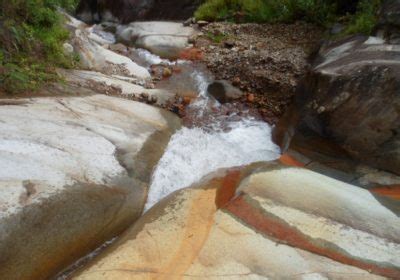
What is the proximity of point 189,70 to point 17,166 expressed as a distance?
213 inches

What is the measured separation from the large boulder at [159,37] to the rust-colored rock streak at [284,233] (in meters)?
6.03

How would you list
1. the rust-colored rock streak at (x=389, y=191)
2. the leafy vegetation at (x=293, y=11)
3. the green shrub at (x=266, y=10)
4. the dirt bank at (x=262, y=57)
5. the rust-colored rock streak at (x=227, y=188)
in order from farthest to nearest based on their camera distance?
the green shrub at (x=266, y=10) < the leafy vegetation at (x=293, y=11) < the dirt bank at (x=262, y=57) < the rust-colored rock streak at (x=389, y=191) < the rust-colored rock streak at (x=227, y=188)

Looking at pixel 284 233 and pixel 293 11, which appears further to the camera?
pixel 293 11

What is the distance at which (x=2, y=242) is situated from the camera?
10.7 feet

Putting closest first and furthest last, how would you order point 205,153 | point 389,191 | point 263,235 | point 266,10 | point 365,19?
1. point 263,235
2. point 389,191
3. point 205,153
4. point 365,19
5. point 266,10

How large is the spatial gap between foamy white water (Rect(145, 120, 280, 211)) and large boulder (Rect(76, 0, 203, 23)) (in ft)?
23.6

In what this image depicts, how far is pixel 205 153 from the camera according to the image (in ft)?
19.4

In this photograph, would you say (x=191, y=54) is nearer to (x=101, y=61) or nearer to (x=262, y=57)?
(x=262, y=57)

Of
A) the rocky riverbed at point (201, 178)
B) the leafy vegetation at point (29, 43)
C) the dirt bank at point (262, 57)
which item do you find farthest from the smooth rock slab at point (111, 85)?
the dirt bank at point (262, 57)

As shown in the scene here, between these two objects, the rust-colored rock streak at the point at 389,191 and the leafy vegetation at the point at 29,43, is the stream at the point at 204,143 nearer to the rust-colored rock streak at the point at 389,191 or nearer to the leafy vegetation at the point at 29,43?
the rust-colored rock streak at the point at 389,191

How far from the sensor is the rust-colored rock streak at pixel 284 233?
11.4ft

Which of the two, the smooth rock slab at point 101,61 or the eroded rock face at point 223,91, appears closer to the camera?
the eroded rock face at point 223,91

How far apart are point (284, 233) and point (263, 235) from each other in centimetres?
21

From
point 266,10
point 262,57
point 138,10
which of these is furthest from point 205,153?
point 138,10
